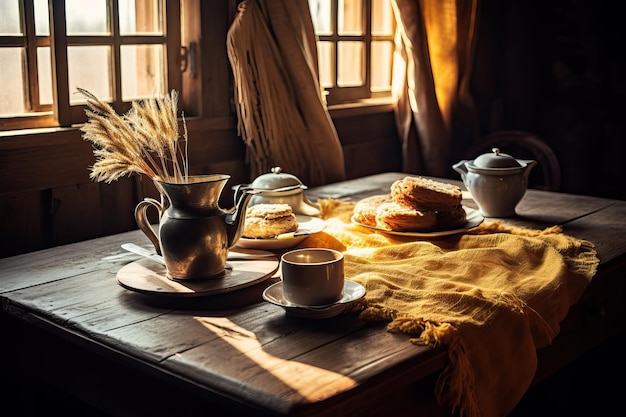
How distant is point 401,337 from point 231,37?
144cm

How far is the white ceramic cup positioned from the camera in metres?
1.26

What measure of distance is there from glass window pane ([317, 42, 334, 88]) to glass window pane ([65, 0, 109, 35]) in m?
0.96

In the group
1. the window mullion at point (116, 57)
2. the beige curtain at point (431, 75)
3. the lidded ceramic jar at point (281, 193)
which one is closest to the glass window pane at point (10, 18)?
→ the window mullion at point (116, 57)

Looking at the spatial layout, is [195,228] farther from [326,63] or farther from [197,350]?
[326,63]

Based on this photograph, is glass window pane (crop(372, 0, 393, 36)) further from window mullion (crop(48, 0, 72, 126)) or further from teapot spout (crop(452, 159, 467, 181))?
window mullion (crop(48, 0, 72, 126))

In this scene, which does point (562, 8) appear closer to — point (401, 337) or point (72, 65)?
point (72, 65)

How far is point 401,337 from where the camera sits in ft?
4.02

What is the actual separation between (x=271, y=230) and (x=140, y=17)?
969 millimetres

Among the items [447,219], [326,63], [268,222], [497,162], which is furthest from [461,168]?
[326,63]

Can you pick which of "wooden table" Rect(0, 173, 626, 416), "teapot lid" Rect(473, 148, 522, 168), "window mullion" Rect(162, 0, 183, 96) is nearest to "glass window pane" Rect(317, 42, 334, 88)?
"window mullion" Rect(162, 0, 183, 96)

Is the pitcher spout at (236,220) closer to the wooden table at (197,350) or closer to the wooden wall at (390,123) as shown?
the wooden table at (197,350)

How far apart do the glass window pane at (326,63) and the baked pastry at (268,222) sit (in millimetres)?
1323

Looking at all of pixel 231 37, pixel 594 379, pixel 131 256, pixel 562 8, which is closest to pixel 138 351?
pixel 131 256

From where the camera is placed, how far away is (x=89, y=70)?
7.27 feet
